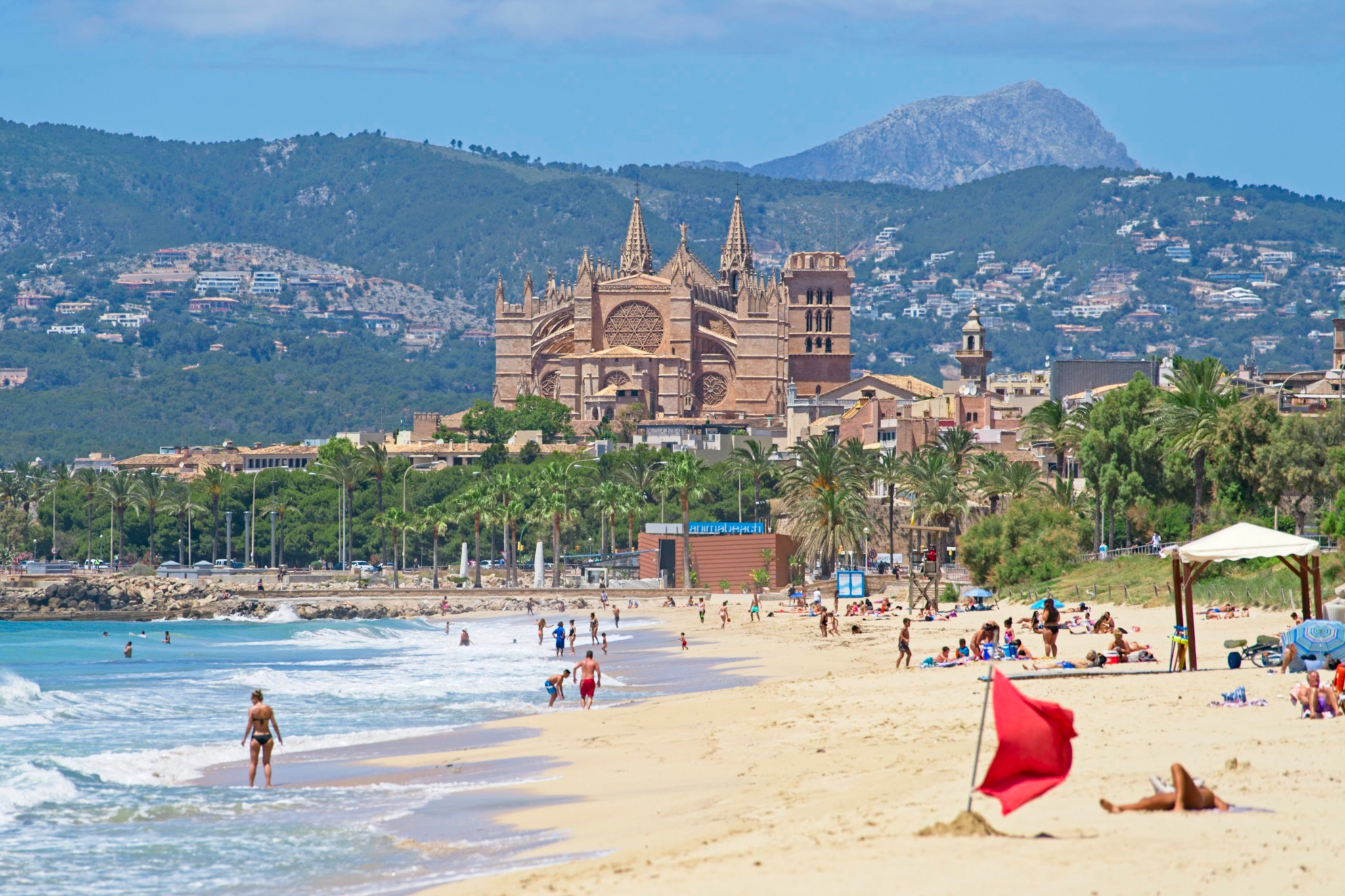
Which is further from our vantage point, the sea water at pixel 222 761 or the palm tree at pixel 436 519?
the palm tree at pixel 436 519

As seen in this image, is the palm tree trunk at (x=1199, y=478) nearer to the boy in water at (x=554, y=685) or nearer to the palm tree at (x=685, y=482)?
the boy in water at (x=554, y=685)

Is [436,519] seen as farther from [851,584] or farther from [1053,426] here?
[1053,426]

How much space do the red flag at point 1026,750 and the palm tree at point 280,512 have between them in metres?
101

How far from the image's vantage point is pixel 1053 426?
68.7m

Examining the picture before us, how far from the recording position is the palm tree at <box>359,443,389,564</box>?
10738cm

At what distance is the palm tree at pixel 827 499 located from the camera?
6831 cm

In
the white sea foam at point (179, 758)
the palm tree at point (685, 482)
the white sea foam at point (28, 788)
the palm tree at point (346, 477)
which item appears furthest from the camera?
the palm tree at point (346, 477)

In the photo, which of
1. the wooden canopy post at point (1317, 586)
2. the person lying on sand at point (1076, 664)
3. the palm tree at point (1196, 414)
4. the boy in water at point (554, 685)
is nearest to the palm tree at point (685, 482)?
the palm tree at point (1196, 414)

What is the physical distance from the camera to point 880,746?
20531 mm

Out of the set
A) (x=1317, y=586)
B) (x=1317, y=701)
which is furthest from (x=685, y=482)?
(x=1317, y=701)

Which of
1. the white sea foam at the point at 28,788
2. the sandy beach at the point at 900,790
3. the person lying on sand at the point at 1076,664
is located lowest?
the white sea foam at the point at 28,788

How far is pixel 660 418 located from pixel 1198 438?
9656 centimetres

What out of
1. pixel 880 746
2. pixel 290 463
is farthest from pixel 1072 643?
pixel 290 463

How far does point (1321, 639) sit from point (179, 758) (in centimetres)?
1498
